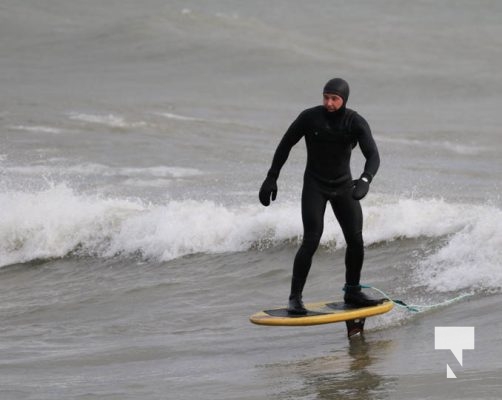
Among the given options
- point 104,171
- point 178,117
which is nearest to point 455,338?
point 104,171

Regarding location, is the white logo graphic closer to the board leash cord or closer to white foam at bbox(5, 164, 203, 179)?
the board leash cord

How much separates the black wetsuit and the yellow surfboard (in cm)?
22

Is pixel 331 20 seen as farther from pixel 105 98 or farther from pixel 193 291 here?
pixel 193 291

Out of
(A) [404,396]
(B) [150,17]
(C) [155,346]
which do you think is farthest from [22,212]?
(B) [150,17]

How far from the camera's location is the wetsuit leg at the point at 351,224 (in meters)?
8.24

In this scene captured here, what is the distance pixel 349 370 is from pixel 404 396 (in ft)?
2.89

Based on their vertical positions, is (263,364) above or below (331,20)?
below

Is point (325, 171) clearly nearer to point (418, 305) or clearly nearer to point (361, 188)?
point (361, 188)

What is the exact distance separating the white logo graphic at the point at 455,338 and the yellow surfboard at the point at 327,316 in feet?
1.43

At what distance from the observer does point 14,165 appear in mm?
19594

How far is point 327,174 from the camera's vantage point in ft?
26.9

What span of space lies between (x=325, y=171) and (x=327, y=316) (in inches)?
42.4

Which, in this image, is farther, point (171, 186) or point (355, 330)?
point (171, 186)

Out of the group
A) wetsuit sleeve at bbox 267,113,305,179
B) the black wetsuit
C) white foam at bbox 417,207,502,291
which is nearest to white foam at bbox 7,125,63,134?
white foam at bbox 417,207,502,291
